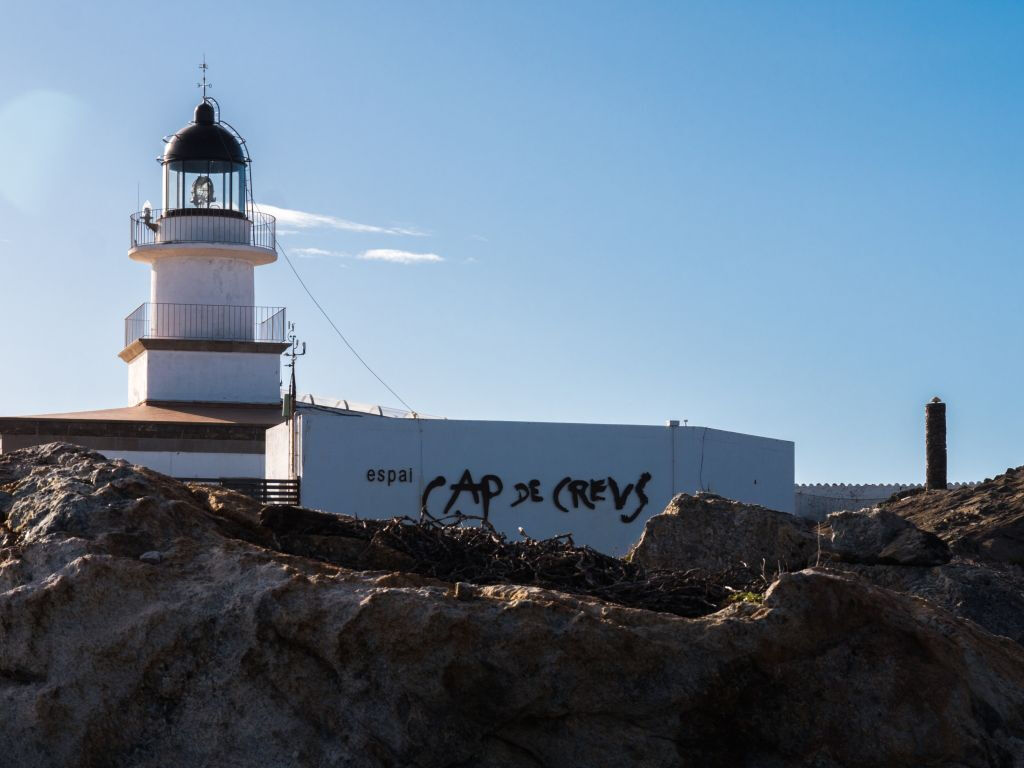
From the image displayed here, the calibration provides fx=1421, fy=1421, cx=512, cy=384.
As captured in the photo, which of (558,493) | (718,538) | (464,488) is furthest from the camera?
(558,493)

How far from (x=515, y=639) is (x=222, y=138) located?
1134 inches

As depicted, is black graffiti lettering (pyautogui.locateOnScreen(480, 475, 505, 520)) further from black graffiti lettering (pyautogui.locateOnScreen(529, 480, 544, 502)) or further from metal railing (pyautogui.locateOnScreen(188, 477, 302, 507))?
metal railing (pyautogui.locateOnScreen(188, 477, 302, 507))

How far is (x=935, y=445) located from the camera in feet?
81.6

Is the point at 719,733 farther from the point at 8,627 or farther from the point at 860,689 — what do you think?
the point at 8,627

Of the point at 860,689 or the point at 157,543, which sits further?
the point at 157,543

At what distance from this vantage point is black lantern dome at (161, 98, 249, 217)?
1240 inches

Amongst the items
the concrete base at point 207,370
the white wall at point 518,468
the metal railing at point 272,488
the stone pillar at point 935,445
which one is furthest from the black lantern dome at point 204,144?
the stone pillar at point 935,445

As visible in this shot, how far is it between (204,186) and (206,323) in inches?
124

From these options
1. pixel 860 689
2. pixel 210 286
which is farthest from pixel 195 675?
pixel 210 286

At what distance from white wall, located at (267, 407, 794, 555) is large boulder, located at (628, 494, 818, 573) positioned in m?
11.4

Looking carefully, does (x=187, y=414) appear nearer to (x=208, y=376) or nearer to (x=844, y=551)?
(x=208, y=376)

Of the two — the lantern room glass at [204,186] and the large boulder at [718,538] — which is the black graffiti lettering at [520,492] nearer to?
the large boulder at [718,538]

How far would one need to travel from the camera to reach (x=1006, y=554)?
15.6 m

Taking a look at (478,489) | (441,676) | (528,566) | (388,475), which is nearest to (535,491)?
(478,489)
